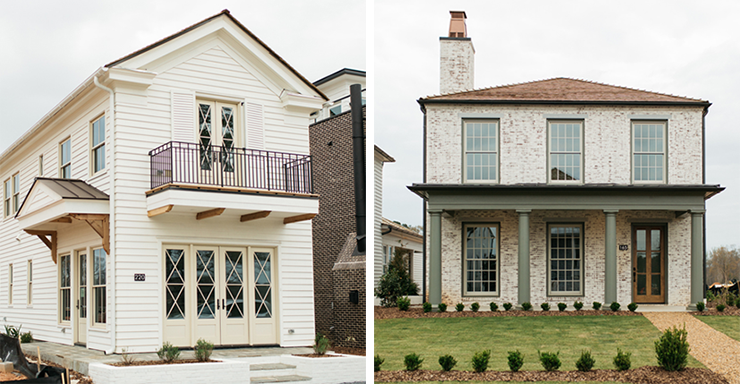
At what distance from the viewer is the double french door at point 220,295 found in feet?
39.6

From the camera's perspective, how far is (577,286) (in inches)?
758

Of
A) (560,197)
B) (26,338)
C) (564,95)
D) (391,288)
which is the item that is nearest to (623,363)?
(560,197)

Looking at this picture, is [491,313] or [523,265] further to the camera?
[523,265]

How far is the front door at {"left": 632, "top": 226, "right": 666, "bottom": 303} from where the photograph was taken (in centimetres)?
1923

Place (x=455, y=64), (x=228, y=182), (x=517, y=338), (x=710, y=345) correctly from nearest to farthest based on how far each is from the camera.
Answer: (x=710, y=345) → (x=228, y=182) → (x=517, y=338) → (x=455, y=64)

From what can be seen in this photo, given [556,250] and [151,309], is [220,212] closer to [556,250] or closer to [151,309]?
[151,309]

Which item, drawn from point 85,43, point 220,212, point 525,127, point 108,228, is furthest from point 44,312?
point 525,127

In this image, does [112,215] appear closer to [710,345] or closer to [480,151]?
[480,151]

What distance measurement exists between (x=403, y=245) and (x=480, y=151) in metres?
6.87

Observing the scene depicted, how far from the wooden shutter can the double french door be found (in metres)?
2.12

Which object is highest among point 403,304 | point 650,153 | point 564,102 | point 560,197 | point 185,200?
point 564,102

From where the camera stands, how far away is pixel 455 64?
21.0 meters

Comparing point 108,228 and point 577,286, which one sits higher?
point 108,228

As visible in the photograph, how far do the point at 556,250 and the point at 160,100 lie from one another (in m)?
12.4
